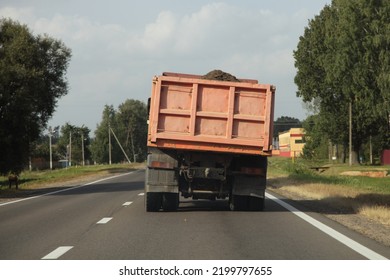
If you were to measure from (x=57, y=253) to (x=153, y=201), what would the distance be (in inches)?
232

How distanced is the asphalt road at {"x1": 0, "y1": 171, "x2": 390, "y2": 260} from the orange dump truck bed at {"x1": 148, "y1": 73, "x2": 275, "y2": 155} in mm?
1633

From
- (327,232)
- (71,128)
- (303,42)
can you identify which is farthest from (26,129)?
(71,128)

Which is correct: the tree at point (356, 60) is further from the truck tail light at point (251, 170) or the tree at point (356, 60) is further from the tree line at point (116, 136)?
the tree line at point (116, 136)

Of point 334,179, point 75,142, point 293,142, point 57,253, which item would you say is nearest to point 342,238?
point 57,253

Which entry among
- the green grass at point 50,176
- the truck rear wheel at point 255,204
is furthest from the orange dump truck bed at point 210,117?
the green grass at point 50,176

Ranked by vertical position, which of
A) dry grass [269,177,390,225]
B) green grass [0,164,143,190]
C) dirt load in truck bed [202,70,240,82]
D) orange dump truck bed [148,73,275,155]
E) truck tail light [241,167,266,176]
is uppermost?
dirt load in truck bed [202,70,240,82]

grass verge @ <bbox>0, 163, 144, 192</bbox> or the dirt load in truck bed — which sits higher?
the dirt load in truck bed

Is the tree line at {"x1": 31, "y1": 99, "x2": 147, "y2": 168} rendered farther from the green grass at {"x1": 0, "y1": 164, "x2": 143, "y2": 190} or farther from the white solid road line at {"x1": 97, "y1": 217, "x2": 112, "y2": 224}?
the white solid road line at {"x1": 97, "y1": 217, "x2": 112, "y2": 224}

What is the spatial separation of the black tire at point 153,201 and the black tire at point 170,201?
5.2 inches

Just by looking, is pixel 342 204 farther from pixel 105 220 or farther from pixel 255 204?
pixel 105 220

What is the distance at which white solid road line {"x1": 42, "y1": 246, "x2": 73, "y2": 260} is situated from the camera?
837cm

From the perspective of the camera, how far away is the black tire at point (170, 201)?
14664mm

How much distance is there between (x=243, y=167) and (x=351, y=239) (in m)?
4.48

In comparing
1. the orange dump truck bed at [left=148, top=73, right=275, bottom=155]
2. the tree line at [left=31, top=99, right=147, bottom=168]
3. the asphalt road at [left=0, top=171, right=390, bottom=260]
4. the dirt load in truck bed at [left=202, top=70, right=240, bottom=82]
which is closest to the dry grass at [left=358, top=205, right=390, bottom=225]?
the asphalt road at [left=0, top=171, right=390, bottom=260]
